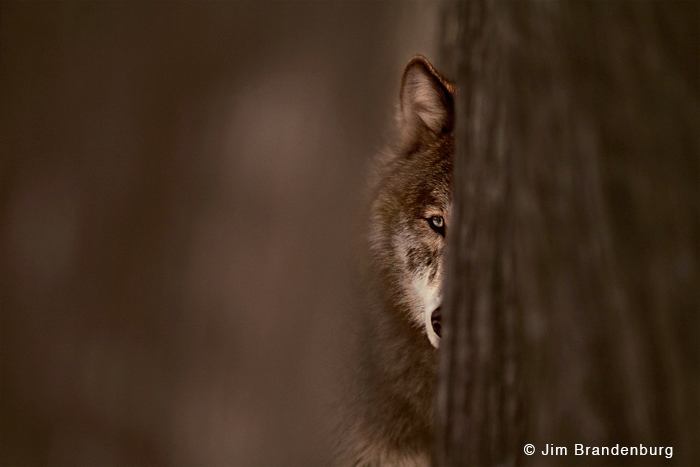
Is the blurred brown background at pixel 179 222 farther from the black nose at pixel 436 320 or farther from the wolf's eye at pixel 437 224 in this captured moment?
the wolf's eye at pixel 437 224

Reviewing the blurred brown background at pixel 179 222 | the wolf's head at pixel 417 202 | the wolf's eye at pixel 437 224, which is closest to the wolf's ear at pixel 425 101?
the wolf's head at pixel 417 202

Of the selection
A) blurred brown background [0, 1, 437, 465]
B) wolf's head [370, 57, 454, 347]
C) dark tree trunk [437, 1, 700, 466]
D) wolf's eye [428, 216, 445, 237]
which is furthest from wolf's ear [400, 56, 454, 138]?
dark tree trunk [437, 1, 700, 466]

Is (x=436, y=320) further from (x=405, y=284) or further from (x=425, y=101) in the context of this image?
(x=425, y=101)

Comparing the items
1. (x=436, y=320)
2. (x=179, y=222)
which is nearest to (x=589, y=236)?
(x=179, y=222)

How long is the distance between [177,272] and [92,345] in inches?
5.0

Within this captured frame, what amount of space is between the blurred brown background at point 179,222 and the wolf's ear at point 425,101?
0.29m

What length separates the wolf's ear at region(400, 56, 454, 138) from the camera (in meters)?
0.96

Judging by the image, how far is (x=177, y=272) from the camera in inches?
23.1

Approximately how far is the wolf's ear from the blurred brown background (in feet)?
0.96

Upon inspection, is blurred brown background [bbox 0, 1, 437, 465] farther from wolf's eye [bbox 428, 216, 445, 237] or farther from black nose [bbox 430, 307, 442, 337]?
wolf's eye [bbox 428, 216, 445, 237]

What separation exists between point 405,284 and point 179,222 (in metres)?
0.55

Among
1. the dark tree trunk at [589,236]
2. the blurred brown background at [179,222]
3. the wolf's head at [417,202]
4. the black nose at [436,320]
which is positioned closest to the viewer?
the dark tree trunk at [589,236]

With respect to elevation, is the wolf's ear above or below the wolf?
above

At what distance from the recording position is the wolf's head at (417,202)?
39.4 inches
